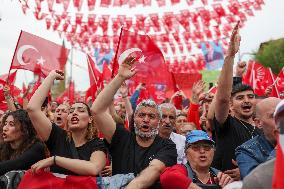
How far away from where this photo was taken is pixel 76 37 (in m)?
16.9

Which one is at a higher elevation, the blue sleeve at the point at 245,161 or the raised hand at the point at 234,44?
the raised hand at the point at 234,44

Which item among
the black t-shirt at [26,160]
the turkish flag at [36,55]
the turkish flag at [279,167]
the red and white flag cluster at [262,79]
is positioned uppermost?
the turkish flag at [36,55]

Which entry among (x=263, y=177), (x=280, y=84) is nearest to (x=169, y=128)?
(x=263, y=177)

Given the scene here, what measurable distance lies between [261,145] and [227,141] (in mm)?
1030

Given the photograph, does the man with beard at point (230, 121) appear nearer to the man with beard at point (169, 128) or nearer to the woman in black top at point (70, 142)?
the man with beard at point (169, 128)

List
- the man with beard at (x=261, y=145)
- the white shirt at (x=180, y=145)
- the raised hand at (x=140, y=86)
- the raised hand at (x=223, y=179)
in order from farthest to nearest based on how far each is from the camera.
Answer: the raised hand at (x=140, y=86) → the white shirt at (x=180, y=145) → the raised hand at (x=223, y=179) → the man with beard at (x=261, y=145)

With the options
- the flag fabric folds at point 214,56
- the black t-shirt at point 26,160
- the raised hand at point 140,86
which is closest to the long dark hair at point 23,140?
the black t-shirt at point 26,160

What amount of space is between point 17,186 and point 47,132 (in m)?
0.52

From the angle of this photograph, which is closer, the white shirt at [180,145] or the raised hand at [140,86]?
the white shirt at [180,145]

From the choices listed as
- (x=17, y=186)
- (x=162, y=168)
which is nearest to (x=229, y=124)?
(x=162, y=168)

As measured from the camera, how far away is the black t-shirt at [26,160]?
5293 mm

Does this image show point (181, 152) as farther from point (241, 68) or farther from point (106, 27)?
point (106, 27)

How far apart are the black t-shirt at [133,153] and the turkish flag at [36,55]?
510cm

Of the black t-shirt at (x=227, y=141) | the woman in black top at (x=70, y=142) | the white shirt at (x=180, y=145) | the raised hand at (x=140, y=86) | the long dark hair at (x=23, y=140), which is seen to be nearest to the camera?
the woman in black top at (x=70, y=142)
